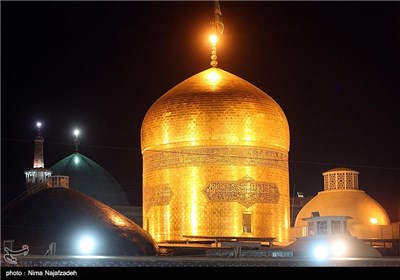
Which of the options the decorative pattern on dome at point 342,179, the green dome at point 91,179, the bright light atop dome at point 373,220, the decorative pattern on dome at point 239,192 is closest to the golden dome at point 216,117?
the decorative pattern on dome at point 239,192

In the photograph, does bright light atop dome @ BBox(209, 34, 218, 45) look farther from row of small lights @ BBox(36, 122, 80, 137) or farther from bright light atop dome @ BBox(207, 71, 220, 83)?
row of small lights @ BBox(36, 122, 80, 137)

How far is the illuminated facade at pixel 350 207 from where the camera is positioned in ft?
102

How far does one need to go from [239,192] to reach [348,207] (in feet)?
12.8

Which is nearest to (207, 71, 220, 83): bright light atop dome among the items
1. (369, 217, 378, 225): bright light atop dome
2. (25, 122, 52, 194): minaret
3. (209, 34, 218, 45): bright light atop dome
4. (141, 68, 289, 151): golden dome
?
(141, 68, 289, 151): golden dome

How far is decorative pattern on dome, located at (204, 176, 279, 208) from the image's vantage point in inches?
1153

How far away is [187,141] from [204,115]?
2.98ft

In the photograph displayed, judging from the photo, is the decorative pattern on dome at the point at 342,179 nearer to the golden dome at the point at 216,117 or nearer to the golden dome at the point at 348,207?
the golden dome at the point at 348,207

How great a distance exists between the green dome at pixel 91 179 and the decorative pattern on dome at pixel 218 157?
8793 millimetres

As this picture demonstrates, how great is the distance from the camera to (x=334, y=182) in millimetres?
32344

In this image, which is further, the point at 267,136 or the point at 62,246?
the point at 267,136
